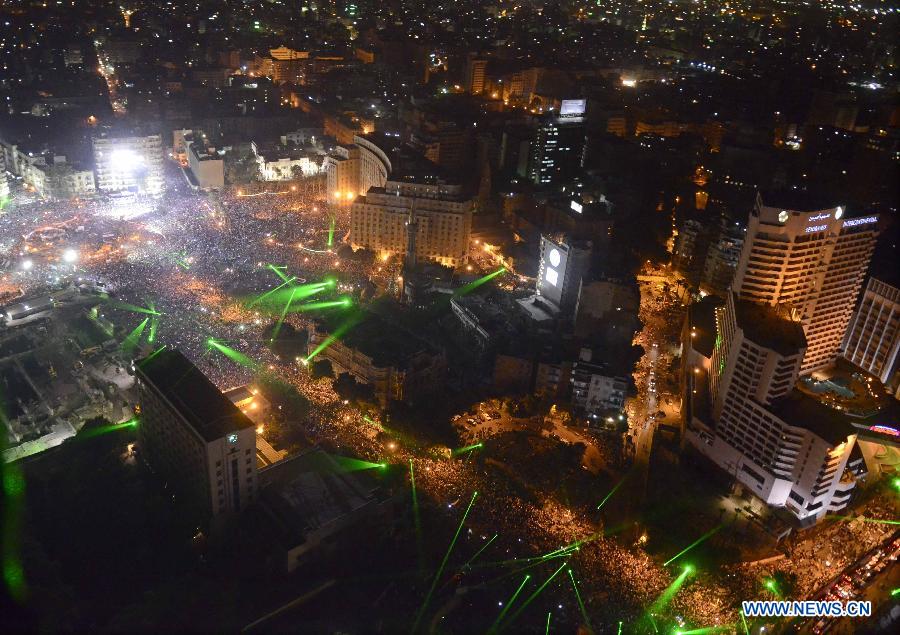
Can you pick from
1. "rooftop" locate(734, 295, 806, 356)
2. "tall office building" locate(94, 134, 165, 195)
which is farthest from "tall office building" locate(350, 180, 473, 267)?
"rooftop" locate(734, 295, 806, 356)

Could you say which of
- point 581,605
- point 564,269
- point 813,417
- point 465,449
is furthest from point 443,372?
point 813,417

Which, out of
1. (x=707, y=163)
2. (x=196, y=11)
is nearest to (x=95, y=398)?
(x=707, y=163)

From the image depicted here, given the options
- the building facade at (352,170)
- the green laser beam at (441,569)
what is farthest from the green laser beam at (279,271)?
the green laser beam at (441,569)

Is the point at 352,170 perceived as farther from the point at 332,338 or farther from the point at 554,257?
the point at 332,338

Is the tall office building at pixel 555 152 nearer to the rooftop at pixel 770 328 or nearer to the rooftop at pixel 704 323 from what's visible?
the rooftop at pixel 704 323

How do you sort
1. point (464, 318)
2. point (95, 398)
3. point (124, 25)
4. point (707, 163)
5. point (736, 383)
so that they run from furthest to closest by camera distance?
point (124, 25)
point (707, 163)
point (464, 318)
point (95, 398)
point (736, 383)

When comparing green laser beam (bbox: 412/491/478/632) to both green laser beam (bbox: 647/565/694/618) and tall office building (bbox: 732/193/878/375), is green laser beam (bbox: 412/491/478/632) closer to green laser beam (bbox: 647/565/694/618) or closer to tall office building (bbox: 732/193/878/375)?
green laser beam (bbox: 647/565/694/618)

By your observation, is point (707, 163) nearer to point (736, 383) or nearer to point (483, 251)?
point (483, 251)
